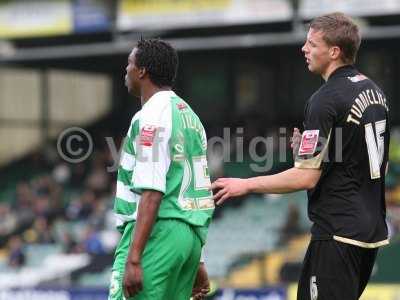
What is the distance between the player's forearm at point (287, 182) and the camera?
488 centimetres

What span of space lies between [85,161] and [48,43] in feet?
8.11

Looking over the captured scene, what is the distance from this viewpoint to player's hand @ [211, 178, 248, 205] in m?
4.88

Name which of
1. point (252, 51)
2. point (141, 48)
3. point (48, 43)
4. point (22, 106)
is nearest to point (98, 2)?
point (48, 43)

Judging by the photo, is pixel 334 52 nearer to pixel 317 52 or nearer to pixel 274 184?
pixel 317 52

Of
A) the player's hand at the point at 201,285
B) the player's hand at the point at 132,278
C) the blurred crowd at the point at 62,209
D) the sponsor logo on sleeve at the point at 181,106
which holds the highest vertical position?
the sponsor logo on sleeve at the point at 181,106

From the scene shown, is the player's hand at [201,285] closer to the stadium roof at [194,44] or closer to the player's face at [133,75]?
the player's face at [133,75]

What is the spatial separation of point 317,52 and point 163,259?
1.30 meters

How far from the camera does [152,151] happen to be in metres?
4.93

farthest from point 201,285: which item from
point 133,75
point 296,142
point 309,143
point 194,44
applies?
point 194,44

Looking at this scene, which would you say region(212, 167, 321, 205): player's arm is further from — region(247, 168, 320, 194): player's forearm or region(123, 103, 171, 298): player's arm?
region(123, 103, 171, 298): player's arm

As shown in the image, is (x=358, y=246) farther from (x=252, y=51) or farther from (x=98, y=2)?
(x=252, y=51)

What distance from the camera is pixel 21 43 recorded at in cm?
1888

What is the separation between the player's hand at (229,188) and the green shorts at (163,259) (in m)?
0.27

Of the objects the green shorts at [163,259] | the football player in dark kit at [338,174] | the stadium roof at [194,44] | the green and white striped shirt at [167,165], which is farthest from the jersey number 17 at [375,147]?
the stadium roof at [194,44]
